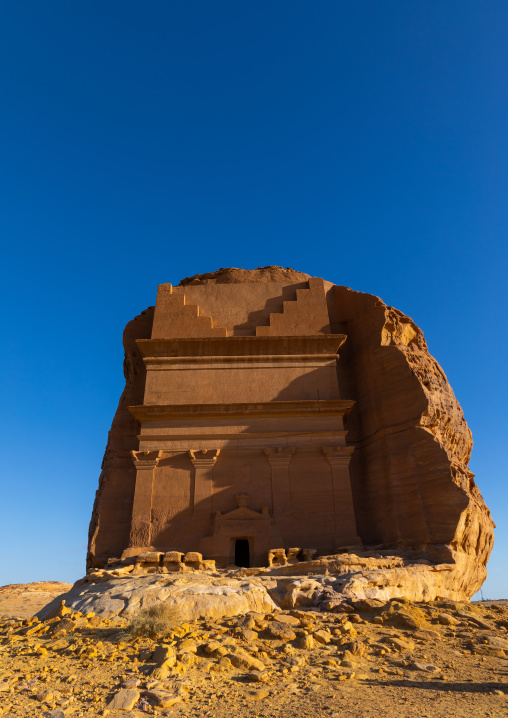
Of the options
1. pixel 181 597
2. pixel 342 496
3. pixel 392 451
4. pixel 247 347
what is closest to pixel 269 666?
pixel 181 597

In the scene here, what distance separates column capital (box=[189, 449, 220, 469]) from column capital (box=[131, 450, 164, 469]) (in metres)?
1.14

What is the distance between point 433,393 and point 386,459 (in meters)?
2.67

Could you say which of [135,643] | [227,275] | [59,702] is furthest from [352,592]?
[227,275]

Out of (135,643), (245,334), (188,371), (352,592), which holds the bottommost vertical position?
(135,643)

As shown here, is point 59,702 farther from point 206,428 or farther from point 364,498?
point 364,498

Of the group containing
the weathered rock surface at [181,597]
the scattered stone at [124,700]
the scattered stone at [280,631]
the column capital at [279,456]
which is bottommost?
the scattered stone at [124,700]

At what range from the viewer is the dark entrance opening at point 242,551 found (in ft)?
49.5

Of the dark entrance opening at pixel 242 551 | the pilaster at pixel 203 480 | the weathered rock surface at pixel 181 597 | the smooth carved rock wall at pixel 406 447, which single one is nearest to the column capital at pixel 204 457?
the pilaster at pixel 203 480

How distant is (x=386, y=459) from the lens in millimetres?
15406

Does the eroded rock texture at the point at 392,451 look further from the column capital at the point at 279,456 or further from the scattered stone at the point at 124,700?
the scattered stone at the point at 124,700

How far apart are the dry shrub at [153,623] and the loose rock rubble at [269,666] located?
10cm

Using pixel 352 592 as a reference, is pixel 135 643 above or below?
below

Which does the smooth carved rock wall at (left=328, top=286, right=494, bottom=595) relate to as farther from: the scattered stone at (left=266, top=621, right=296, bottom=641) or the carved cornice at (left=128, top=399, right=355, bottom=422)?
the scattered stone at (left=266, top=621, right=296, bottom=641)

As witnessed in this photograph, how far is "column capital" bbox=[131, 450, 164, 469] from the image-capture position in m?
15.7
